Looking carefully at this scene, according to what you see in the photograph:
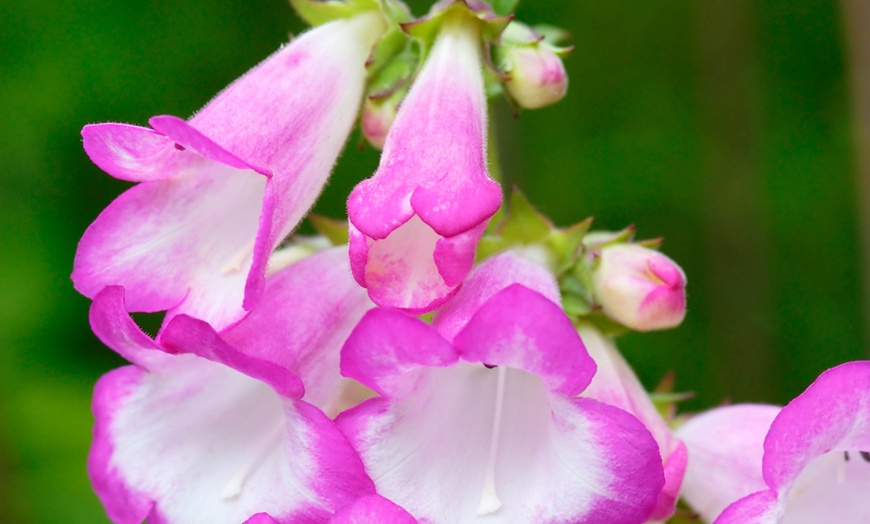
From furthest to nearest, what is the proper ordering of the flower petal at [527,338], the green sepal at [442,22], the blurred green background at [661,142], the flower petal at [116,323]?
1. the blurred green background at [661,142]
2. the green sepal at [442,22]
3. the flower petal at [116,323]
4. the flower petal at [527,338]

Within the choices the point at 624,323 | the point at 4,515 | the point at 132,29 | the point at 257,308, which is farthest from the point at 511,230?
the point at 132,29

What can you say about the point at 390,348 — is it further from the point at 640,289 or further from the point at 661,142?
the point at 661,142

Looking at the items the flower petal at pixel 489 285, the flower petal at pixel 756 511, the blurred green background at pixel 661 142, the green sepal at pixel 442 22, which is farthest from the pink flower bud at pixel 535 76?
the blurred green background at pixel 661 142

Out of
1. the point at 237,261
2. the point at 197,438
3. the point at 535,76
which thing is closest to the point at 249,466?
the point at 197,438

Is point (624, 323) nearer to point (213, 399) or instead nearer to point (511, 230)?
point (511, 230)

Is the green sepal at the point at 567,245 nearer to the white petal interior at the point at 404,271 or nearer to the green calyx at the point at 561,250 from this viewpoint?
the green calyx at the point at 561,250

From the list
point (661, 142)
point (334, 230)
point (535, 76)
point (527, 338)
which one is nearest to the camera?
point (527, 338)

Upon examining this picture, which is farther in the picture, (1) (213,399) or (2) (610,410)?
(1) (213,399)
